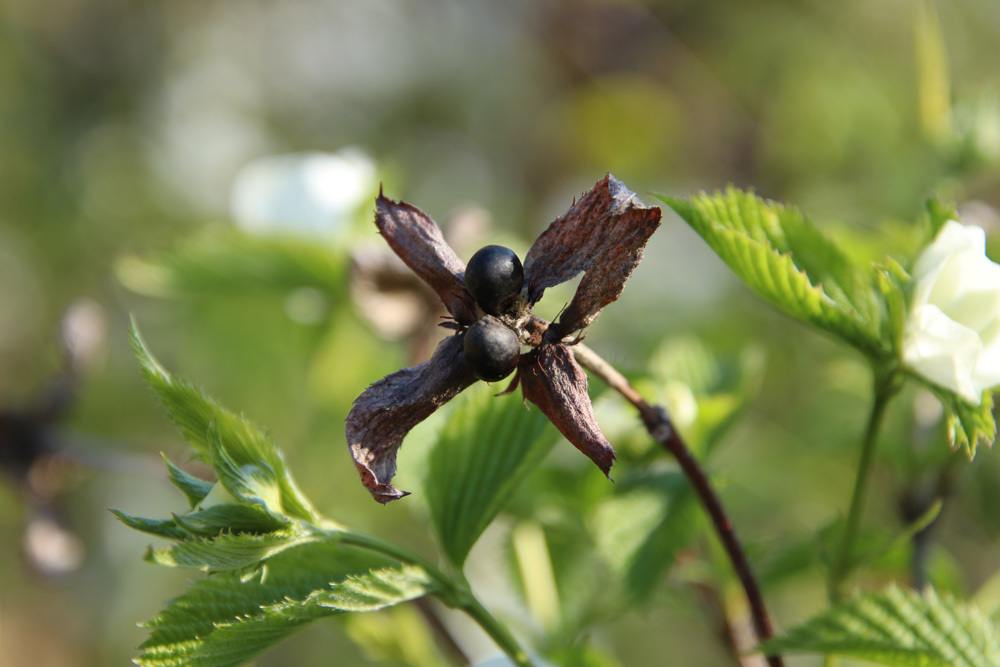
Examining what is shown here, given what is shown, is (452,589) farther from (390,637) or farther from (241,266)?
(241,266)

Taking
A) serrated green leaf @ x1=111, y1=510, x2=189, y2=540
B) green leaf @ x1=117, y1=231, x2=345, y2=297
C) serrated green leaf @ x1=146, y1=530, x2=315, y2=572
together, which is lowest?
serrated green leaf @ x1=146, y1=530, x2=315, y2=572

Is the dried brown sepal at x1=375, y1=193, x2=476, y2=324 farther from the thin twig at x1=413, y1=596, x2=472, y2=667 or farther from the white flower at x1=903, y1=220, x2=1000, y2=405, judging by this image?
the thin twig at x1=413, y1=596, x2=472, y2=667

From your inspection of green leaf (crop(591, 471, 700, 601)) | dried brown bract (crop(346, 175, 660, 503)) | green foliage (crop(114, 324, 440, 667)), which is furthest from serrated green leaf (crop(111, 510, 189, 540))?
green leaf (crop(591, 471, 700, 601))

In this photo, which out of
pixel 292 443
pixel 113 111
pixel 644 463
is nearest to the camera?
pixel 644 463

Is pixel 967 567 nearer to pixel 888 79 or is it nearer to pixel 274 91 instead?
pixel 888 79

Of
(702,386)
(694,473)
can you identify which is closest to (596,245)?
(694,473)

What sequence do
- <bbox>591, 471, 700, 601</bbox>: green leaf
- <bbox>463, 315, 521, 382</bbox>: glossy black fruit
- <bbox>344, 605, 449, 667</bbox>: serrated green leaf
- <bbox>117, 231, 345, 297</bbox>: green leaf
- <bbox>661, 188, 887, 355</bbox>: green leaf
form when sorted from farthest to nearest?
<bbox>117, 231, 345, 297</bbox>: green leaf
<bbox>344, 605, 449, 667</bbox>: serrated green leaf
<bbox>591, 471, 700, 601</bbox>: green leaf
<bbox>661, 188, 887, 355</bbox>: green leaf
<bbox>463, 315, 521, 382</bbox>: glossy black fruit

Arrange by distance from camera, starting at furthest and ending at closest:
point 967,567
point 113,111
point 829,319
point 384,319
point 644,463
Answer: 1. point 113,111
2. point 967,567
3. point 384,319
4. point 644,463
5. point 829,319

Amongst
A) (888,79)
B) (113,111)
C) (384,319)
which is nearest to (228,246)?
(384,319)
